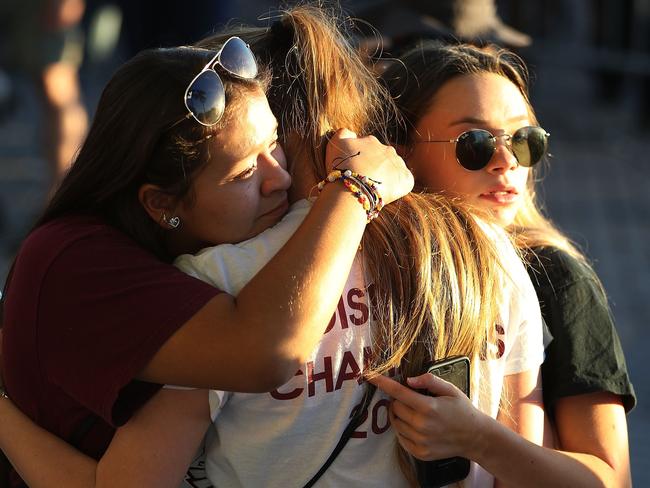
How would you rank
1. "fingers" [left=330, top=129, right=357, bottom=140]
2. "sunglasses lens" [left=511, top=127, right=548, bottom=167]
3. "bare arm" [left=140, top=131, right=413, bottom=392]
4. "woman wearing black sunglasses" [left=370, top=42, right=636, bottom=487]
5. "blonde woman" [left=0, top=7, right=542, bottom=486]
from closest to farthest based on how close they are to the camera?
"bare arm" [left=140, top=131, right=413, bottom=392] → "blonde woman" [left=0, top=7, right=542, bottom=486] → "woman wearing black sunglasses" [left=370, top=42, right=636, bottom=487] → "fingers" [left=330, top=129, right=357, bottom=140] → "sunglasses lens" [left=511, top=127, right=548, bottom=167]

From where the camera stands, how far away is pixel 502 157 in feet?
7.95

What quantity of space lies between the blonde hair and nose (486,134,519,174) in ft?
0.95

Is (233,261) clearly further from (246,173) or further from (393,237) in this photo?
(393,237)

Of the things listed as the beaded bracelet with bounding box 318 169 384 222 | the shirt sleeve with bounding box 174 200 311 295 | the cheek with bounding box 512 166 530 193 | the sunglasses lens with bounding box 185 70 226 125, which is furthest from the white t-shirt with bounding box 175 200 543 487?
the cheek with bounding box 512 166 530 193

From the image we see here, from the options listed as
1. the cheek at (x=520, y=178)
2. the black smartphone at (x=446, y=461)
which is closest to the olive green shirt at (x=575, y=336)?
the cheek at (x=520, y=178)

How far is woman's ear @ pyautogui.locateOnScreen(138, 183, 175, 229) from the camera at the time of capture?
204 cm

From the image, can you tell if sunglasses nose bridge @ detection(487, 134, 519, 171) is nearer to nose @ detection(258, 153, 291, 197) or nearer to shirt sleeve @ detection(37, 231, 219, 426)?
nose @ detection(258, 153, 291, 197)

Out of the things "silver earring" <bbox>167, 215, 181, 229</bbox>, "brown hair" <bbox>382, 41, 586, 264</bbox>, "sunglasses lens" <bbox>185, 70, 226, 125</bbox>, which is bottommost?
"silver earring" <bbox>167, 215, 181, 229</bbox>

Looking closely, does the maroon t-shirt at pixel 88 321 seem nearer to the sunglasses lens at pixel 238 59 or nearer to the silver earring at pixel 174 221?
the silver earring at pixel 174 221

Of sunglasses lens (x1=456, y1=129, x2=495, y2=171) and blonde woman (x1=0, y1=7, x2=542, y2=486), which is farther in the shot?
sunglasses lens (x1=456, y1=129, x2=495, y2=171)

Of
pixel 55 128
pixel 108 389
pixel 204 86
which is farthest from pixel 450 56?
pixel 55 128

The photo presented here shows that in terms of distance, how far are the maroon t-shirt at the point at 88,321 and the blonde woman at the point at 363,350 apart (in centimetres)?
8

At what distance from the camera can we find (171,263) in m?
2.10

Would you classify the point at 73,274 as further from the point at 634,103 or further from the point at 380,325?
the point at 634,103
